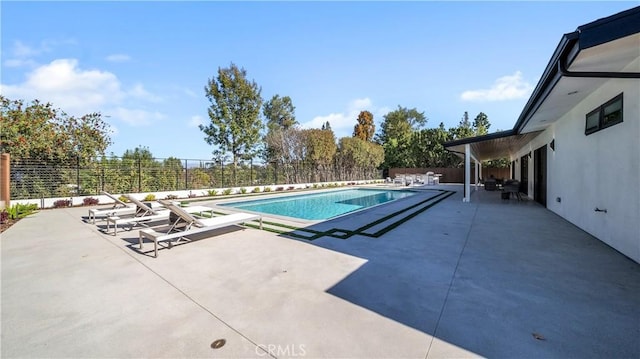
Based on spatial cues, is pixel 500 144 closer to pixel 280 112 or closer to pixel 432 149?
pixel 432 149

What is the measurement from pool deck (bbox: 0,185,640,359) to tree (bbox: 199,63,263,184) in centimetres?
1749

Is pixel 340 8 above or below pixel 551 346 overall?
above

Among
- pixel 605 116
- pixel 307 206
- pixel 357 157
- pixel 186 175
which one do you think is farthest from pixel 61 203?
pixel 357 157

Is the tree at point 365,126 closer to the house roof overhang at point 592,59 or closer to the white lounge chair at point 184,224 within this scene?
the house roof overhang at point 592,59

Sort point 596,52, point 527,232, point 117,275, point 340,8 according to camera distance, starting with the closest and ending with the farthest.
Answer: point 596,52
point 117,275
point 527,232
point 340,8

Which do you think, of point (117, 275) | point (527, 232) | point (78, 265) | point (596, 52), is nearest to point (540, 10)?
point (596, 52)

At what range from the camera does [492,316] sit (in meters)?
2.54

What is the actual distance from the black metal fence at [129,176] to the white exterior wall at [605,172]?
16528 millimetres

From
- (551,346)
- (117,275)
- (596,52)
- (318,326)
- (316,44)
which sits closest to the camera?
(551,346)

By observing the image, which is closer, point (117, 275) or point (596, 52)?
point (596, 52)

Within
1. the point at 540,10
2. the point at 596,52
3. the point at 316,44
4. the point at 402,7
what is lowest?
the point at 596,52

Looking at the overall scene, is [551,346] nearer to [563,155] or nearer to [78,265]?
[78,265]

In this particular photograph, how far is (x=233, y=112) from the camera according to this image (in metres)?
22.1

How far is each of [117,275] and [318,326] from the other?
10.2 ft
